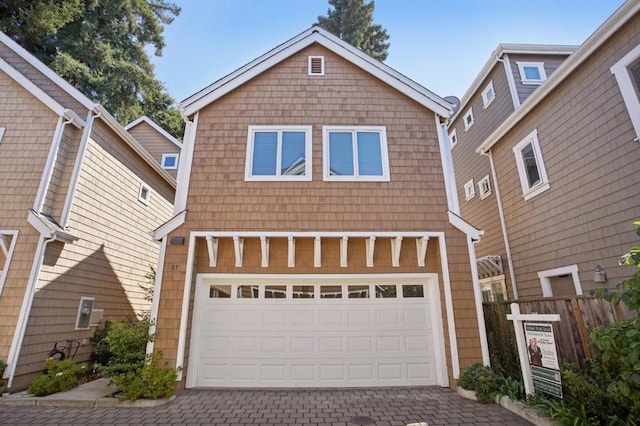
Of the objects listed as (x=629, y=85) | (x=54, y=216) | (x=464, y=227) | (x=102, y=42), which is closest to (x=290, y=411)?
(x=464, y=227)

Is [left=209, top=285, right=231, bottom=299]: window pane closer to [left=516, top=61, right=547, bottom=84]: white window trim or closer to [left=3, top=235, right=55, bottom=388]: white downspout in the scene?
[left=3, top=235, right=55, bottom=388]: white downspout

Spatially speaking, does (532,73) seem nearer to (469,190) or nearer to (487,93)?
(487,93)

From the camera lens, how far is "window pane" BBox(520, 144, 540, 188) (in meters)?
9.03

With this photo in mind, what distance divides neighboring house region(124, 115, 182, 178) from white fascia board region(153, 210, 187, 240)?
8.39m

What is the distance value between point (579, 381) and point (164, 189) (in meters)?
13.1

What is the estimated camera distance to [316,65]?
346 inches

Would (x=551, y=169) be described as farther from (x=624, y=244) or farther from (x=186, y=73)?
(x=186, y=73)

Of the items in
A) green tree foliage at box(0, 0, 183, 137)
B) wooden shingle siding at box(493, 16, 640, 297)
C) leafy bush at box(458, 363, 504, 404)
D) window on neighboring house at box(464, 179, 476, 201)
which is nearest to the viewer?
leafy bush at box(458, 363, 504, 404)

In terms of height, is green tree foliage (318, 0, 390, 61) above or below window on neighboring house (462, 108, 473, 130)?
above

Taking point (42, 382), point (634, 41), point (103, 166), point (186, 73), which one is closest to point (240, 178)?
point (103, 166)

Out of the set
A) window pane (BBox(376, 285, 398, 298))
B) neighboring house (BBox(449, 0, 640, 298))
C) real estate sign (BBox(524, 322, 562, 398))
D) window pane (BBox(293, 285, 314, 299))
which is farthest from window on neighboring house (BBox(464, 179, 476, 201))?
window pane (BBox(293, 285, 314, 299))

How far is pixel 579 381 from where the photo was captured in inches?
163

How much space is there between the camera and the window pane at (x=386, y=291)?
7234 millimetres

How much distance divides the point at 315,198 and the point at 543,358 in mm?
5030
